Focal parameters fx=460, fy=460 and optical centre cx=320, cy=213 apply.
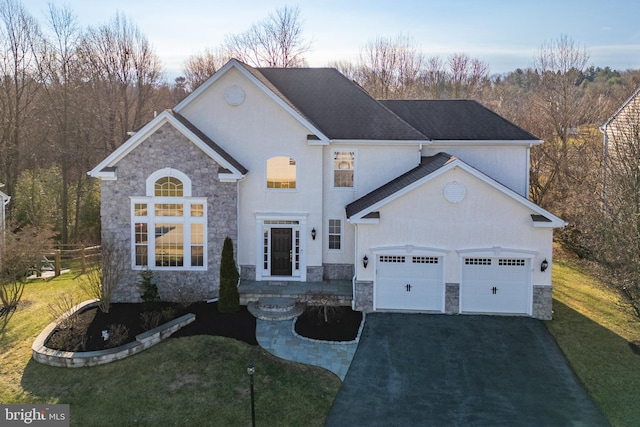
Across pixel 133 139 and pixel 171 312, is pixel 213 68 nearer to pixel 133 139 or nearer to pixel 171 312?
pixel 133 139

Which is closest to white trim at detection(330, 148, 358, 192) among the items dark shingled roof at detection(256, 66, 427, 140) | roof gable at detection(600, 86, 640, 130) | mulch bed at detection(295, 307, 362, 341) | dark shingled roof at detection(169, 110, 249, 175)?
dark shingled roof at detection(256, 66, 427, 140)

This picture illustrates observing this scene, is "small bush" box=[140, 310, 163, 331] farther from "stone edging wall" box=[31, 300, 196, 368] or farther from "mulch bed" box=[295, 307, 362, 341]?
"mulch bed" box=[295, 307, 362, 341]

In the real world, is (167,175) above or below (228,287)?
above

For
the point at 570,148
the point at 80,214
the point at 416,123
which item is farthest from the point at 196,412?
the point at 570,148

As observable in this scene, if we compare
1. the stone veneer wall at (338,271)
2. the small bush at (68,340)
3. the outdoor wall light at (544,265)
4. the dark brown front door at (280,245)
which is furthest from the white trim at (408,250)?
the small bush at (68,340)

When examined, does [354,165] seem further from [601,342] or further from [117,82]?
[117,82]

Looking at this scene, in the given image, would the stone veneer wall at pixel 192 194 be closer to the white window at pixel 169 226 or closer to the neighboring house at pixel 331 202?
the neighboring house at pixel 331 202

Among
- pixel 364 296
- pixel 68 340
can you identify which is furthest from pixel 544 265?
pixel 68 340
